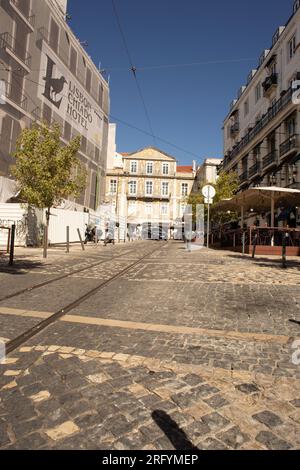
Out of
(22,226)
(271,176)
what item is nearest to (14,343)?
(22,226)

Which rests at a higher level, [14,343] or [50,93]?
[50,93]

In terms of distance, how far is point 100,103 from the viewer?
40312mm

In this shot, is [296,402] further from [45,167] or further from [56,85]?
[56,85]

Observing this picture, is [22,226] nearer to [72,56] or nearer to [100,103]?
[72,56]

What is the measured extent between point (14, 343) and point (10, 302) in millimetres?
2028

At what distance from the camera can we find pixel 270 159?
2805 cm

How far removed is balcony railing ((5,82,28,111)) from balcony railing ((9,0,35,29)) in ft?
17.8

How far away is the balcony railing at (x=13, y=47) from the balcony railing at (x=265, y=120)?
19.9m

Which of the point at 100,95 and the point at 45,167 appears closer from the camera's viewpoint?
the point at 45,167

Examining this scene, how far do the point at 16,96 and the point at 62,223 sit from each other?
9.93 metres

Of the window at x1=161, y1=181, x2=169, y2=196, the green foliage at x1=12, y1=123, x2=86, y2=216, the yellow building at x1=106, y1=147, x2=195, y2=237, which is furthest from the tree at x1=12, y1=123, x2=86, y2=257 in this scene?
the window at x1=161, y1=181, x2=169, y2=196

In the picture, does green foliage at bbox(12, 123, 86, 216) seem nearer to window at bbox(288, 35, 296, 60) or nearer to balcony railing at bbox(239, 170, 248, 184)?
window at bbox(288, 35, 296, 60)

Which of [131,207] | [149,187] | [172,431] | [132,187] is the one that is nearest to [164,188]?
[149,187]

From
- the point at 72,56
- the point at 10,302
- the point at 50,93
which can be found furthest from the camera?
the point at 72,56
